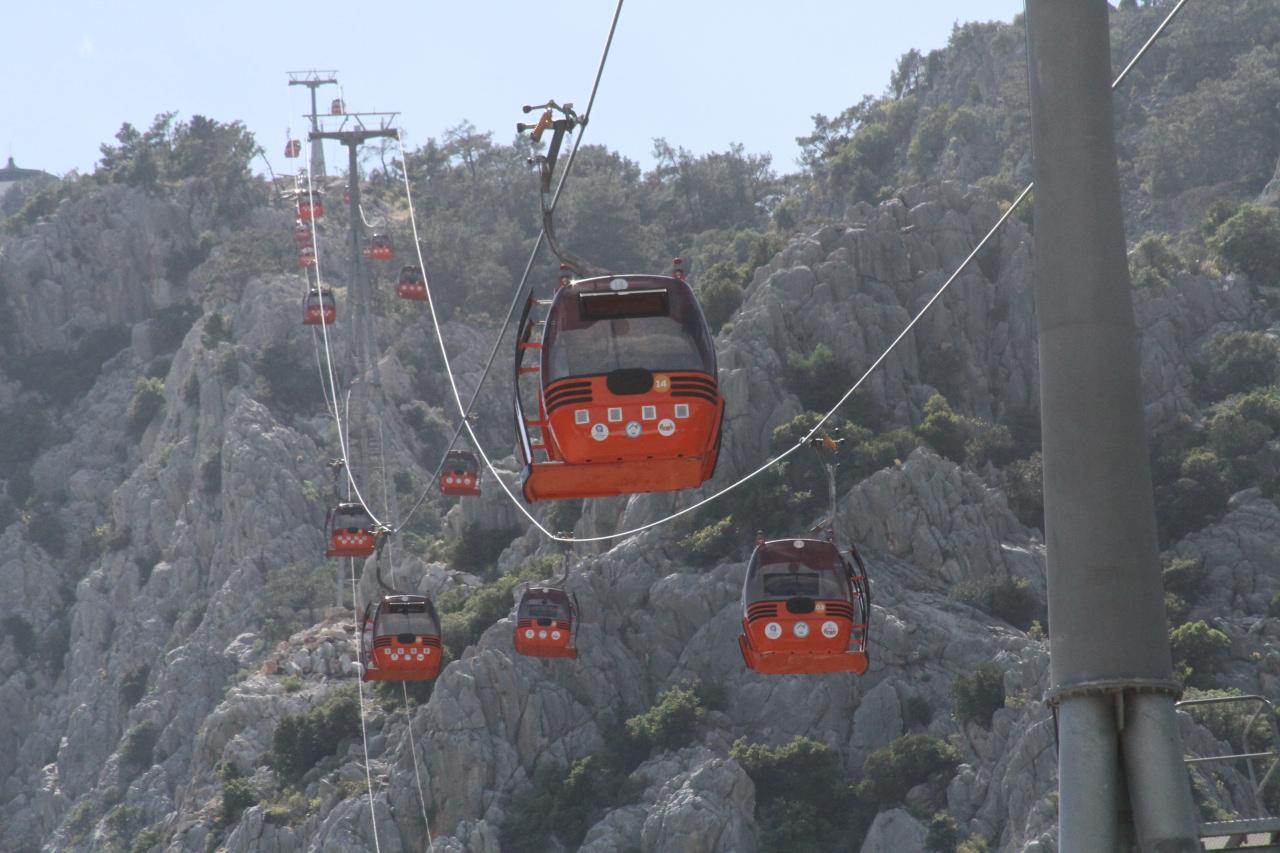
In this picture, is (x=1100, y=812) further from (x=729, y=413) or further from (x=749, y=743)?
(x=729, y=413)

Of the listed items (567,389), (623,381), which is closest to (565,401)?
(567,389)

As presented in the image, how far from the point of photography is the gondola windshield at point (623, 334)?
62.0 feet

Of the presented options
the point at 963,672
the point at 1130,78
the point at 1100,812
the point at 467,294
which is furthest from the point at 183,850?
the point at 1130,78

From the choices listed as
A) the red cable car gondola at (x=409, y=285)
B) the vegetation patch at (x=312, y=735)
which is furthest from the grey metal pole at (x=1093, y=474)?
the red cable car gondola at (x=409, y=285)

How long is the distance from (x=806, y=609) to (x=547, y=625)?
698 inches

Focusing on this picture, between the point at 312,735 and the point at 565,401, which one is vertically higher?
the point at 565,401

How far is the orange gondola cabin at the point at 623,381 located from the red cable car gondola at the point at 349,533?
3371 cm

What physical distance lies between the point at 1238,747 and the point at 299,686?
33084mm

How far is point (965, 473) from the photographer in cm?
6281

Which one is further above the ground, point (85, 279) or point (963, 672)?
point (85, 279)

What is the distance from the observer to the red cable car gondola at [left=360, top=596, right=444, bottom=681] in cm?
4028

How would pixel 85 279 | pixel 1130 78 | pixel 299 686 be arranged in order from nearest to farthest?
pixel 299 686 < pixel 85 279 < pixel 1130 78

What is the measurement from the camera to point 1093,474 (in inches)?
440

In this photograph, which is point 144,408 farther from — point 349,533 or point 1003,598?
point 1003,598
